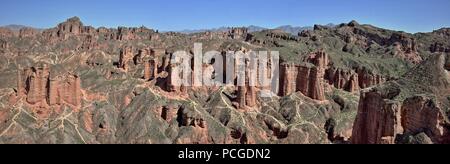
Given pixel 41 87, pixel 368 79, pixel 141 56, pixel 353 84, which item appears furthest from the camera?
pixel 141 56

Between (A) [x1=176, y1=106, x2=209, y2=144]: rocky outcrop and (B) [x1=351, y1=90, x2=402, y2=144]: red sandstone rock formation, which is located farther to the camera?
(A) [x1=176, y1=106, x2=209, y2=144]: rocky outcrop

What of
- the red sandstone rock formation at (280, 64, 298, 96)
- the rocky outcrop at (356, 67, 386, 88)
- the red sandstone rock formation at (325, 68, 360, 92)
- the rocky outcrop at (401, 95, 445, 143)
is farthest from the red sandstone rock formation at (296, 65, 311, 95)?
the rocky outcrop at (401, 95, 445, 143)

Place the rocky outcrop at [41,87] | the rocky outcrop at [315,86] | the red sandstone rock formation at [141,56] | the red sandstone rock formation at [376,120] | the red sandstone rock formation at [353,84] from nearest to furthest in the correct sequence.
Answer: the red sandstone rock formation at [376,120], the rocky outcrop at [41,87], the rocky outcrop at [315,86], the red sandstone rock formation at [353,84], the red sandstone rock formation at [141,56]

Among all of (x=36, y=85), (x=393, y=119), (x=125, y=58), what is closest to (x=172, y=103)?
(x=36, y=85)

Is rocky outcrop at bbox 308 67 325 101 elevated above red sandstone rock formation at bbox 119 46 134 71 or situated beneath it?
situated beneath

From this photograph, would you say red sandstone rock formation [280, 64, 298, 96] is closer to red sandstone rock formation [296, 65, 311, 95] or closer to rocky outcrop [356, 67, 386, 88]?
red sandstone rock formation [296, 65, 311, 95]

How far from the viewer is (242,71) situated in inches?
3236

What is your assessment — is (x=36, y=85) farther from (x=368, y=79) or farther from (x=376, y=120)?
(x=368, y=79)

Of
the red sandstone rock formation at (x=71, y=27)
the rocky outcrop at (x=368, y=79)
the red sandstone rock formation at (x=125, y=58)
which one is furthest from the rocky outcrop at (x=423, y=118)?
the red sandstone rock formation at (x=71, y=27)

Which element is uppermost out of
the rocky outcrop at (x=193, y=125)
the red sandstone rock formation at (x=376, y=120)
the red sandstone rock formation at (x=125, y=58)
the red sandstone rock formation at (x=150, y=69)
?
the red sandstone rock formation at (x=125, y=58)

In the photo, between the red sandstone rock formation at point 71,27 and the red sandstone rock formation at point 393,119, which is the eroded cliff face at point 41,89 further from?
the red sandstone rock formation at point 71,27
